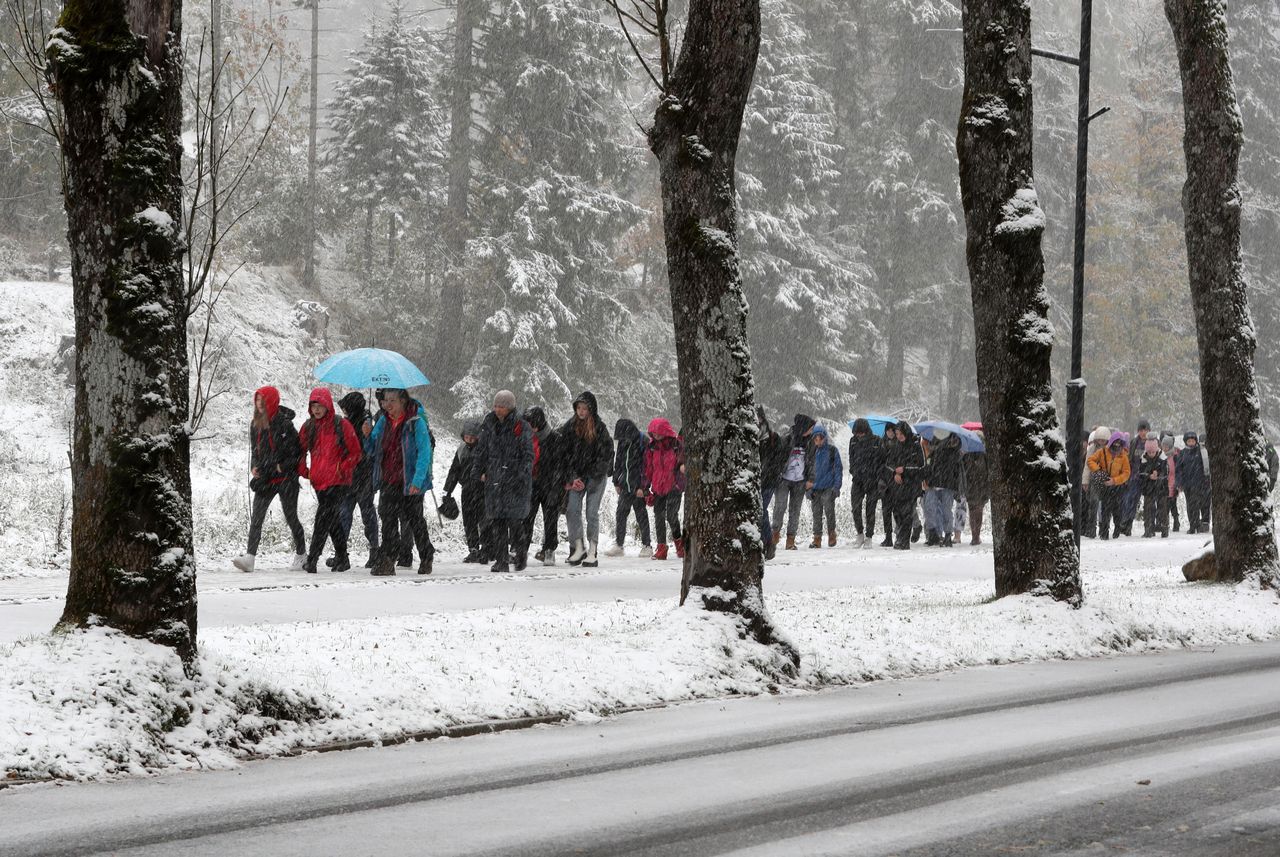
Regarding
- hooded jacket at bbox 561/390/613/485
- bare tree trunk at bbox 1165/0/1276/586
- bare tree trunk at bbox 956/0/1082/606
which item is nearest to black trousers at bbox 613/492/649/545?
hooded jacket at bbox 561/390/613/485

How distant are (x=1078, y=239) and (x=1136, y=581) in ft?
15.9

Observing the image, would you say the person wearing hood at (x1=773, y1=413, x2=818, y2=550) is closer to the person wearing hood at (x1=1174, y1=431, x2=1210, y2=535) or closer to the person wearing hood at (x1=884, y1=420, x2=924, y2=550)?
the person wearing hood at (x1=884, y1=420, x2=924, y2=550)

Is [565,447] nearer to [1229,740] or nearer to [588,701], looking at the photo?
[588,701]

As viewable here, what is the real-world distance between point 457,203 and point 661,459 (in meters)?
22.2

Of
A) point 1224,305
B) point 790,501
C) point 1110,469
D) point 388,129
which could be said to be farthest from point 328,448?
point 388,129

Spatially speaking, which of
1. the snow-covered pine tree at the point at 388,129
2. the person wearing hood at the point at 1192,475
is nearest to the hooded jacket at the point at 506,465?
the person wearing hood at the point at 1192,475

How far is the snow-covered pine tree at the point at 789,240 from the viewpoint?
43.0 m

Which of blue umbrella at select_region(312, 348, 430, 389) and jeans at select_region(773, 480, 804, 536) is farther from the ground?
blue umbrella at select_region(312, 348, 430, 389)

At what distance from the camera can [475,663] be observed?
8.83 m

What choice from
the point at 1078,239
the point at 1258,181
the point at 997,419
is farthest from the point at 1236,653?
the point at 1258,181

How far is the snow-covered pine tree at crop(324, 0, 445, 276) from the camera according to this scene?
136 feet

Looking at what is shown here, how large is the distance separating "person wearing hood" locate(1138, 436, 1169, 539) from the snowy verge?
12.5 metres

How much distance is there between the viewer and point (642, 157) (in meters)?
42.9

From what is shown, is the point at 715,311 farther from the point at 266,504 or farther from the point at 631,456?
the point at 631,456
